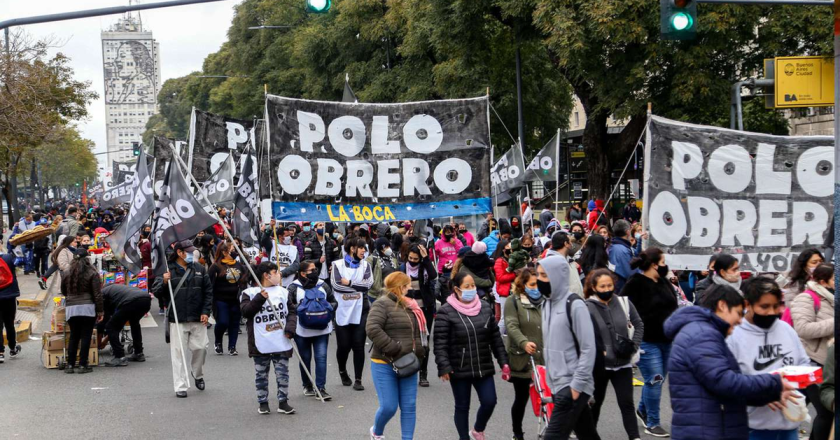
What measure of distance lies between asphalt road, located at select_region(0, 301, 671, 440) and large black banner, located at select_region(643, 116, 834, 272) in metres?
1.74

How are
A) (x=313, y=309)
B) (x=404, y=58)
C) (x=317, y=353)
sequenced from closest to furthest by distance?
(x=313, y=309)
(x=317, y=353)
(x=404, y=58)

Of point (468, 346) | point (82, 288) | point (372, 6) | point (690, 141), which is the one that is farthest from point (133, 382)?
point (372, 6)

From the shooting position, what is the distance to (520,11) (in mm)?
24734

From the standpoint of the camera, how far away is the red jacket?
1109 cm

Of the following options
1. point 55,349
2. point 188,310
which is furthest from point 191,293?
point 55,349

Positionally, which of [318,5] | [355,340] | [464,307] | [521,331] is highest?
[318,5]

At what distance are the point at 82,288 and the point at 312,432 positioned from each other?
4278mm

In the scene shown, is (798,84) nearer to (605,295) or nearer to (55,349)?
(605,295)

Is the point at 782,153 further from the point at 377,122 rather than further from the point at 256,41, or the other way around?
the point at 256,41

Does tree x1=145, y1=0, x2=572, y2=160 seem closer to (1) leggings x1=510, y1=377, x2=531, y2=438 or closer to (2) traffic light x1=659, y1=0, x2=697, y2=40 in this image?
(2) traffic light x1=659, y1=0, x2=697, y2=40

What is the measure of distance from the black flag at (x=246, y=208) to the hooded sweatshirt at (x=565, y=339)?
364 inches

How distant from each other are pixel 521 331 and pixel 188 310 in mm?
4213

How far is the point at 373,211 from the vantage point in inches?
433

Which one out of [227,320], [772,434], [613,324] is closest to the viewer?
[772,434]
